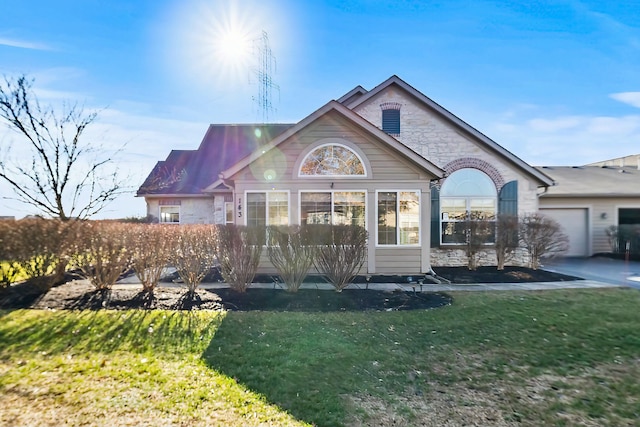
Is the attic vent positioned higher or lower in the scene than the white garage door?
higher

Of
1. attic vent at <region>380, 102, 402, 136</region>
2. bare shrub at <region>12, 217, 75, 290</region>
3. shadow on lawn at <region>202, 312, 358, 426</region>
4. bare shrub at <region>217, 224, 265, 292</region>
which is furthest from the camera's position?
attic vent at <region>380, 102, 402, 136</region>

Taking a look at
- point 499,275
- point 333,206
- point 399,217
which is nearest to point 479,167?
point 499,275

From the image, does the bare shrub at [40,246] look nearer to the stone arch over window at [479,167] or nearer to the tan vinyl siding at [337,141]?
the tan vinyl siding at [337,141]

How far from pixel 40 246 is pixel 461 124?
13754mm

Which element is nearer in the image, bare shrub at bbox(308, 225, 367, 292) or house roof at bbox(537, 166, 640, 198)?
bare shrub at bbox(308, 225, 367, 292)

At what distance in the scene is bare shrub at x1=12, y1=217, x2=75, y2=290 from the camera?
7.27 meters

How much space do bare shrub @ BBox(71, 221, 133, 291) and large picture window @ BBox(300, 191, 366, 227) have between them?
511 cm

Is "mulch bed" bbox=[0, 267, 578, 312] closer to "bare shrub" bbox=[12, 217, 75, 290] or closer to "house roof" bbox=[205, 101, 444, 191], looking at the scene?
"bare shrub" bbox=[12, 217, 75, 290]

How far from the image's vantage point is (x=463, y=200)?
497 inches

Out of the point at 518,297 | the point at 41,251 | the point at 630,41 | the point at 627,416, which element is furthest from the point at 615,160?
the point at 41,251

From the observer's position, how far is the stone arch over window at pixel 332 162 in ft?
34.6

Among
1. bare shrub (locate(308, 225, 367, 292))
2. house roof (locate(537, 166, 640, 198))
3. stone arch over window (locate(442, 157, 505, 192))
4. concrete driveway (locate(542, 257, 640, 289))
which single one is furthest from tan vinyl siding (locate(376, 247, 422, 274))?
house roof (locate(537, 166, 640, 198))

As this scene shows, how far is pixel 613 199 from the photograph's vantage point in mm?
15359

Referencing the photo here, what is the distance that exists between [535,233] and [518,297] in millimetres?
4790
